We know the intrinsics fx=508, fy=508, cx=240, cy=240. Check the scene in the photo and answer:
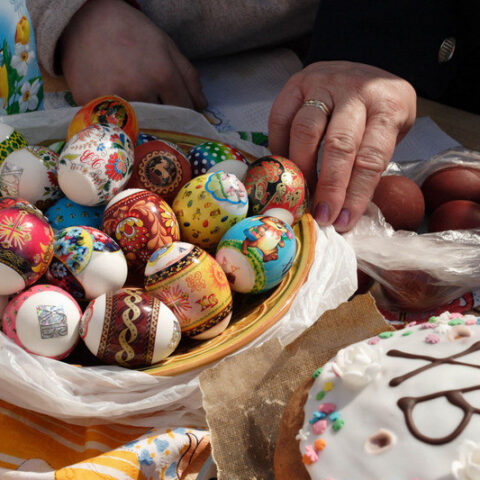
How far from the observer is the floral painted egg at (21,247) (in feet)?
2.61

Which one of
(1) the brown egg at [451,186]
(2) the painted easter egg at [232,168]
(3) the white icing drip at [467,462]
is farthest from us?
(1) the brown egg at [451,186]

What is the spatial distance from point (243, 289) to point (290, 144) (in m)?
0.39

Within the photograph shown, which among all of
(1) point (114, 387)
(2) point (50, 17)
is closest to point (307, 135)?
(1) point (114, 387)

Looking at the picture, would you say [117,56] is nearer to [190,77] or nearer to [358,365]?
[190,77]

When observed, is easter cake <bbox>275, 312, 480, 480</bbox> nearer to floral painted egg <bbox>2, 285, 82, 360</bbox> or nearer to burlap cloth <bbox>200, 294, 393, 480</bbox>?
burlap cloth <bbox>200, 294, 393, 480</bbox>

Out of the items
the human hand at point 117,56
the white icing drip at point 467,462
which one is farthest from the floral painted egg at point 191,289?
the human hand at point 117,56

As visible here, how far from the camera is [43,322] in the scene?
76 centimetres

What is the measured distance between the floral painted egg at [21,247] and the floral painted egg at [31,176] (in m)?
0.13

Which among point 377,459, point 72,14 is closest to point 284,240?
point 377,459

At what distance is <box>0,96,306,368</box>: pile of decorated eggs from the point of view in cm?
78

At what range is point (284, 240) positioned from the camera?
90 cm

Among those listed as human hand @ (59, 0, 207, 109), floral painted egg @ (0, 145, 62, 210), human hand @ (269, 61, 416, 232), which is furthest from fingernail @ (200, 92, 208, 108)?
floral painted egg @ (0, 145, 62, 210)

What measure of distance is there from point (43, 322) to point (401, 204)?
79cm

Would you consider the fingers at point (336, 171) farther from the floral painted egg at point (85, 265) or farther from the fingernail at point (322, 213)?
the floral painted egg at point (85, 265)
